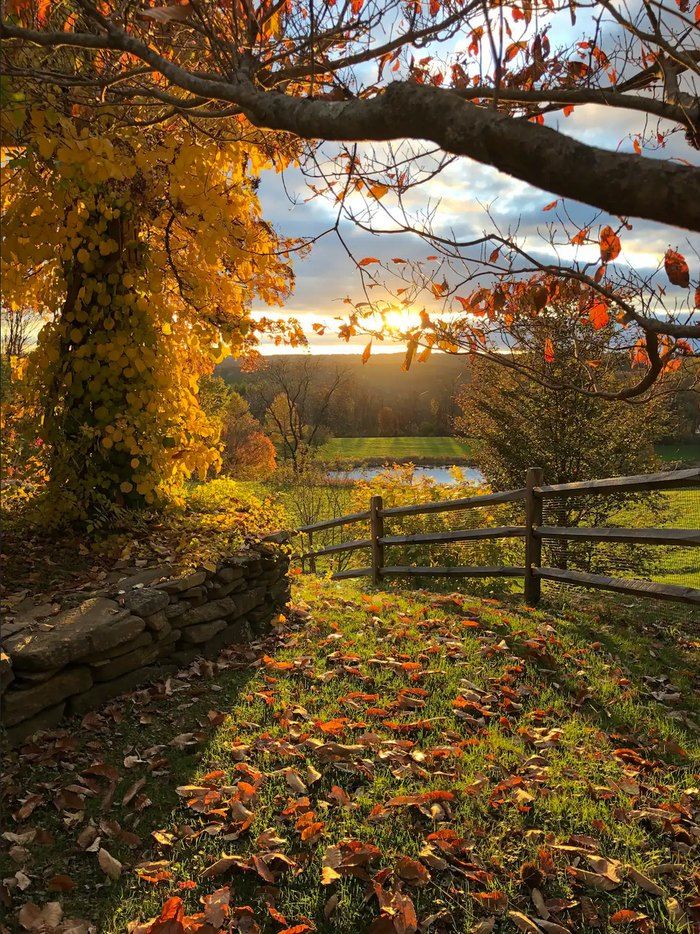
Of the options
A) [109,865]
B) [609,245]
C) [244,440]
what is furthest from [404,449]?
[109,865]

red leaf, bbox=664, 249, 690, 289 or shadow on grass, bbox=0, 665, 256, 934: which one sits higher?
red leaf, bbox=664, 249, 690, 289

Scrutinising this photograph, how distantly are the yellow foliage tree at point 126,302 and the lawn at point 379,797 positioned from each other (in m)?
1.89

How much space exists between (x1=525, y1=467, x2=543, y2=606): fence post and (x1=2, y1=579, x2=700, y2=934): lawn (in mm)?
1437

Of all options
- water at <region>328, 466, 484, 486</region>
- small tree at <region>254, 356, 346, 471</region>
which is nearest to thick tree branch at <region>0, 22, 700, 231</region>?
water at <region>328, 466, 484, 486</region>

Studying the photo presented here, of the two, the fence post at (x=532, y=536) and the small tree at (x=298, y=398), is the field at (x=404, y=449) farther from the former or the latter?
the fence post at (x=532, y=536)

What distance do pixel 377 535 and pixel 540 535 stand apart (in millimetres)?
2825

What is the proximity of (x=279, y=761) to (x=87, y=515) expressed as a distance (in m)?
2.87

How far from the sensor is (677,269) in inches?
79.4

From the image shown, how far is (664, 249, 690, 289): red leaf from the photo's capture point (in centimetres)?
200

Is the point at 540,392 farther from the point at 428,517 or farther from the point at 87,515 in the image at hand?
the point at 87,515

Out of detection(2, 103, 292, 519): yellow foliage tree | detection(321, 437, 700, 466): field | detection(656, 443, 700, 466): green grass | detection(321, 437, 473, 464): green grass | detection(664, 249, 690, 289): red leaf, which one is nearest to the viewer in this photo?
detection(664, 249, 690, 289): red leaf

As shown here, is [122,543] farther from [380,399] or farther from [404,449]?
[404,449]

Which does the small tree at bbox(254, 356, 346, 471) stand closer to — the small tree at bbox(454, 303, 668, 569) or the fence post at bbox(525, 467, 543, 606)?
the small tree at bbox(454, 303, 668, 569)

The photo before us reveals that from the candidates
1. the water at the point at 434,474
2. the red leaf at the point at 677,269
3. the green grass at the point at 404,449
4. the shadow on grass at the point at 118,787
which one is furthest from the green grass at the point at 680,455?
the green grass at the point at 404,449
